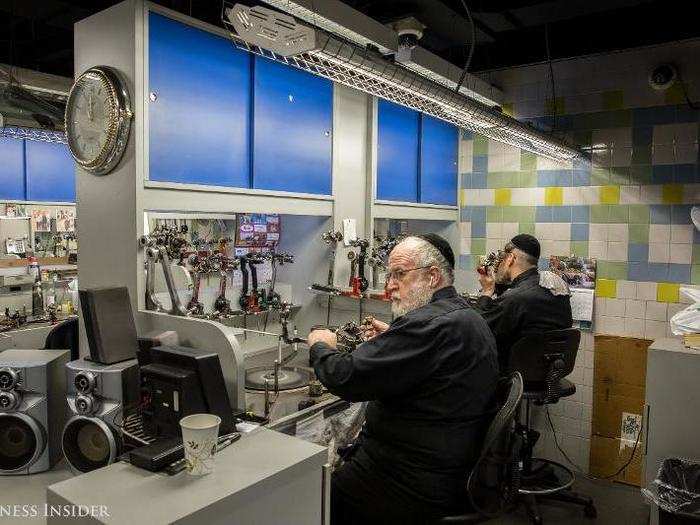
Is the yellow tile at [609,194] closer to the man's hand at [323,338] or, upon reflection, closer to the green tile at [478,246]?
the green tile at [478,246]

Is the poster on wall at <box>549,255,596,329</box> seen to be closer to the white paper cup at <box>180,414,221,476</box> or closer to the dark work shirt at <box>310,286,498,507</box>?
the dark work shirt at <box>310,286,498,507</box>

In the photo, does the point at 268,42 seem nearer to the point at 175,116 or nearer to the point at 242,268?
the point at 175,116

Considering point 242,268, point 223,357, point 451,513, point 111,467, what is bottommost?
point 451,513

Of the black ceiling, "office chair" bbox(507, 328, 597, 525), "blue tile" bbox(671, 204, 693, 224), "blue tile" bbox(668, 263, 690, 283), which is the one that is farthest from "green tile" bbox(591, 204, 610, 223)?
"office chair" bbox(507, 328, 597, 525)

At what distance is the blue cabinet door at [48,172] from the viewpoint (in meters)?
5.34

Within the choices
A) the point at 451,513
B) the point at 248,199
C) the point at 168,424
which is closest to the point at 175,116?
the point at 248,199

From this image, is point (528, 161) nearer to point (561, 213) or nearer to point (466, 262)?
point (561, 213)

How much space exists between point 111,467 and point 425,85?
5.69 feet

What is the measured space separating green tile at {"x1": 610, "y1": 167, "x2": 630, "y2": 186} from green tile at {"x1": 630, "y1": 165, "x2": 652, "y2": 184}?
1.0 inches

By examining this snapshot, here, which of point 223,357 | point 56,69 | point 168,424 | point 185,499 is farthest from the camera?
point 56,69

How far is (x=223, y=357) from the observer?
1822 millimetres

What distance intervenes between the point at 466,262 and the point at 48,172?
Answer: 4399 mm

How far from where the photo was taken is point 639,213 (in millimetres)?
3582

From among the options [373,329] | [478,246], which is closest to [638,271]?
[478,246]
